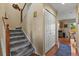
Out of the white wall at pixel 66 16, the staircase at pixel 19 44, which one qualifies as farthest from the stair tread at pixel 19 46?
the white wall at pixel 66 16

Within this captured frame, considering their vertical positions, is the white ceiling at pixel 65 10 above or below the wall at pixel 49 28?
above

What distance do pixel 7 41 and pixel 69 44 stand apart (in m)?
0.85

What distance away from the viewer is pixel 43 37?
1430 mm

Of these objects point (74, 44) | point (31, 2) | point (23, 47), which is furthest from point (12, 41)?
point (74, 44)

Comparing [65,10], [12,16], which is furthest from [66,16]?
[12,16]

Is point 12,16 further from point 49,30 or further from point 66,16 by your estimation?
point 66,16

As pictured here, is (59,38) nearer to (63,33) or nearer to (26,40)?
(63,33)

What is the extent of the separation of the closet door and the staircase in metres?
0.24

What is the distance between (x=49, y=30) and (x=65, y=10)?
0.35 metres

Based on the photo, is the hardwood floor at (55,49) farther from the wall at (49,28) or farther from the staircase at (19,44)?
the staircase at (19,44)

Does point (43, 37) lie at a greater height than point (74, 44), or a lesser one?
greater

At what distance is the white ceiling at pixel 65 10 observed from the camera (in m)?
1.41

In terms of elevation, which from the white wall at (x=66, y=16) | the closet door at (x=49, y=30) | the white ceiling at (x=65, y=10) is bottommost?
the closet door at (x=49, y=30)

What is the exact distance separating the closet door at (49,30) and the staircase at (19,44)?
0.24 metres
